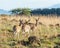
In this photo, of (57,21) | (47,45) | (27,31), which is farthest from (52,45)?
(57,21)

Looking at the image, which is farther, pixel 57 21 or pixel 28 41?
pixel 57 21

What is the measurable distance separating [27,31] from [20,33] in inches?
28.9

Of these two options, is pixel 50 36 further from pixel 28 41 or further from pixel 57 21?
pixel 57 21

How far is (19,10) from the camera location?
4138cm

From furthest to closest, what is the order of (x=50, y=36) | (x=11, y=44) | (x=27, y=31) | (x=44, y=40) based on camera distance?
(x=27, y=31) < (x=50, y=36) < (x=44, y=40) < (x=11, y=44)

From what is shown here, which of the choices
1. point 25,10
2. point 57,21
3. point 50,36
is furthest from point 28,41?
point 25,10

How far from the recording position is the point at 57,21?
72.0ft

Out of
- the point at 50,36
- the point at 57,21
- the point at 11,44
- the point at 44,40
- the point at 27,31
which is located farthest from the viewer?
the point at 57,21

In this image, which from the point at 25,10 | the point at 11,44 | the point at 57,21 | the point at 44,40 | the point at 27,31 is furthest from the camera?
the point at 25,10

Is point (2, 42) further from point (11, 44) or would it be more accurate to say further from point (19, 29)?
point (19, 29)

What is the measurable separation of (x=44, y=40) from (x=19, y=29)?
6.41ft

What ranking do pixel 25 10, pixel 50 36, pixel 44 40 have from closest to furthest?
pixel 44 40 → pixel 50 36 → pixel 25 10

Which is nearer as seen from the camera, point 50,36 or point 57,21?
point 50,36

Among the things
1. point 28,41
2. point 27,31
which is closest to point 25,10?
point 27,31
